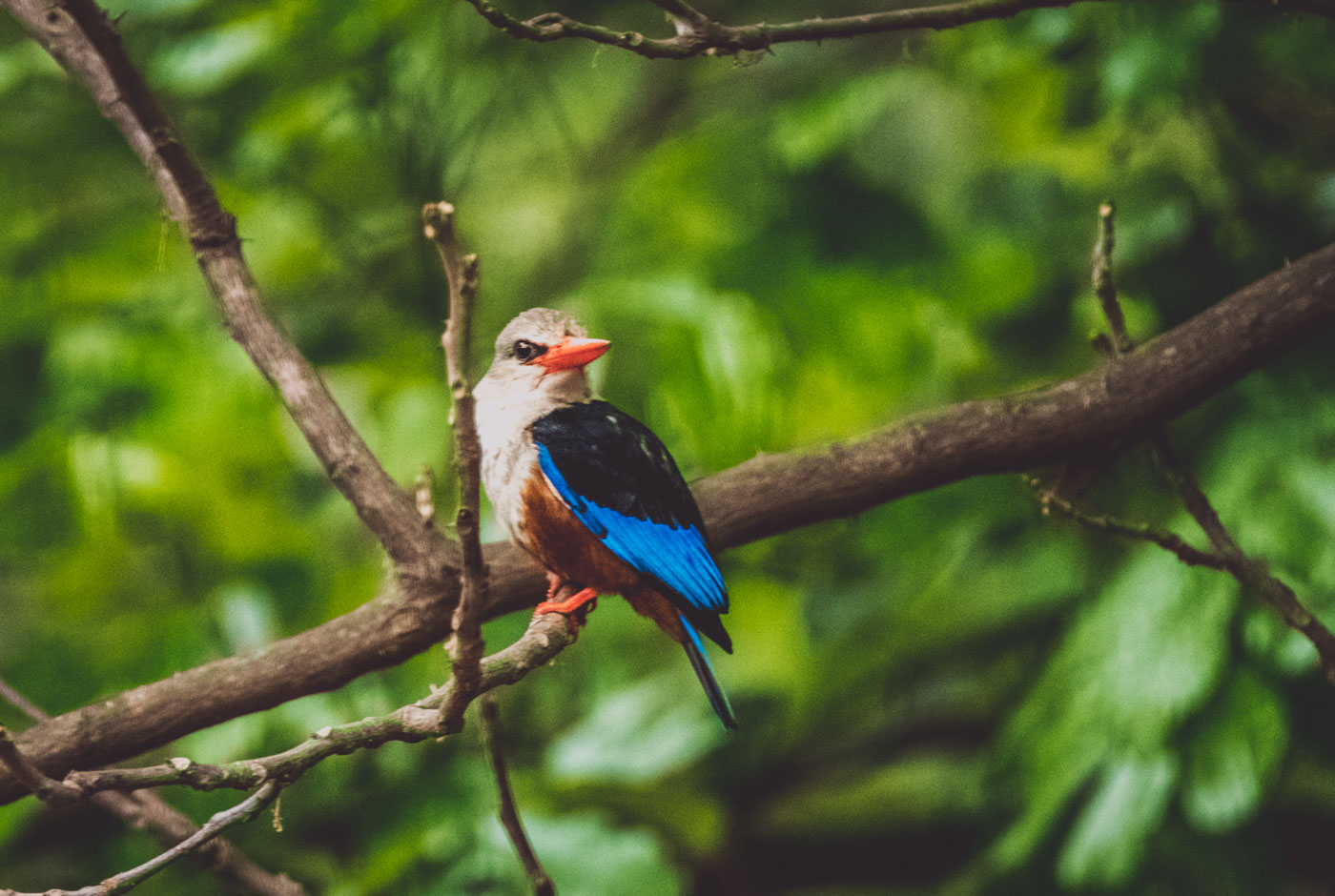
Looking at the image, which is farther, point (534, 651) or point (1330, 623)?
point (1330, 623)

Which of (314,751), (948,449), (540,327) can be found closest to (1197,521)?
(948,449)

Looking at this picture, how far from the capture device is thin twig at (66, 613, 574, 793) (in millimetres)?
1089

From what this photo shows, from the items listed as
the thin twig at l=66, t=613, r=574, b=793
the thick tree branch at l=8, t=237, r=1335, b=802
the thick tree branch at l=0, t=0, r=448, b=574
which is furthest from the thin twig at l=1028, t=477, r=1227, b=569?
the thick tree branch at l=0, t=0, r=448, b=574

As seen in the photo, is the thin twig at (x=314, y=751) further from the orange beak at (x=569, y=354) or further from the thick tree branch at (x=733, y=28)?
the thick tree branch at (x=733, y=28)

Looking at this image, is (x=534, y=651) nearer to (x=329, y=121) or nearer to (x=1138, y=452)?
(x=1138, y=452)

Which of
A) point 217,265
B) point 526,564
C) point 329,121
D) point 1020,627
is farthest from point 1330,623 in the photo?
point 329,121

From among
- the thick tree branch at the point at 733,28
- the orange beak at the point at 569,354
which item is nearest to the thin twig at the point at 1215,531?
the thick tree branch at the point at 733,28

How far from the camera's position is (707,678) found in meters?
1.61

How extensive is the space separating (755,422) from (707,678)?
91 centimetres

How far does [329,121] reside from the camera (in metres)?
3.40

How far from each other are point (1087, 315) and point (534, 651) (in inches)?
95.9

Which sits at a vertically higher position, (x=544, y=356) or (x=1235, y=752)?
(x=544, y=356)

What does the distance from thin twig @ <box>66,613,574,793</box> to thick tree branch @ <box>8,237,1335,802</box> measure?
568mm

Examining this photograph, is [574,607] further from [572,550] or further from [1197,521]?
[1197,521]
